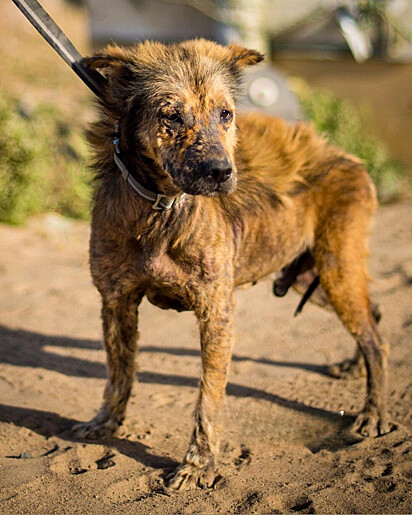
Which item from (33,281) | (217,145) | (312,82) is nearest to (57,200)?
(33,281)

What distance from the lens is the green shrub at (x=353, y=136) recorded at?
9.20m

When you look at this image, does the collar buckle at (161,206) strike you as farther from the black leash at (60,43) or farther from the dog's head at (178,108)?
the black leash at (60,43)

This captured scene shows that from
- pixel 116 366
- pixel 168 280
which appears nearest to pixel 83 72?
pixel 168 280

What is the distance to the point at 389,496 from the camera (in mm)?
3352

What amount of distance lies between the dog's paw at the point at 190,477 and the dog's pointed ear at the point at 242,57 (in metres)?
2.18

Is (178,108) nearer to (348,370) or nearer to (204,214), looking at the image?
(204,214)

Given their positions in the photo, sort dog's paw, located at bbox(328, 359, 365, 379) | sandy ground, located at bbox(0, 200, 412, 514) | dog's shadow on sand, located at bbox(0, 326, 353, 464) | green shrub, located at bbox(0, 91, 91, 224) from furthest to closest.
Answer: green shrub, located at bbox(0, 91, 91, 224) → dog's paw, located at bbox(328, 359, 365, 379) → dog's shadow on sand, located at bbox(0, 326, 353, 464) → sandy ground, located at bbox(0, 200, 412, 514)

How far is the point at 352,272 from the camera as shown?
4.45 metres

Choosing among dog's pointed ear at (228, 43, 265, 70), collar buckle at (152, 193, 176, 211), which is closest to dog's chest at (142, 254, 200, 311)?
collar buckle at (152, 193, 176, 211)

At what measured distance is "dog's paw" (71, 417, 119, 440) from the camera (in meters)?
4.02

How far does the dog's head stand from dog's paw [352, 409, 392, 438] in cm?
195

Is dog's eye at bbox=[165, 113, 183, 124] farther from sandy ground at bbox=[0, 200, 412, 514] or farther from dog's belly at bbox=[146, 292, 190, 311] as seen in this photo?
sandy ground at bbox=[0, 200, 412, 514]

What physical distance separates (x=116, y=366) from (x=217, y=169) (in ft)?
5.07

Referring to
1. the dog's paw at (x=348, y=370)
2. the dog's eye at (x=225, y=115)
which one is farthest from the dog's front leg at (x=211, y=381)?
the dog's paw at (x=348, y=370)
